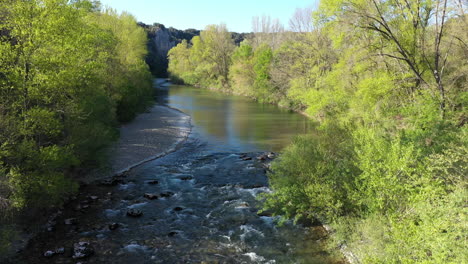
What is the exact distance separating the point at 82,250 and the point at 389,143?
12315mm

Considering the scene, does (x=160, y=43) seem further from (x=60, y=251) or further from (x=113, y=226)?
(x=60, y=251)

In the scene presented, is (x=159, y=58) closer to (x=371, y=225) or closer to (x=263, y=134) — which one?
(x=263, y=134)

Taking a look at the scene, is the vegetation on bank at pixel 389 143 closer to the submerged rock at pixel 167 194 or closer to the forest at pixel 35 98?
the submerged rock at pixel 167 194

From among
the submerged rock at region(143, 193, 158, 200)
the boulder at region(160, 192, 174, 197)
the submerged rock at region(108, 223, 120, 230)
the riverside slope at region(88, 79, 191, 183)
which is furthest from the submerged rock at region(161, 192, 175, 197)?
the riverside slope at region(88, 79, 191, 183)

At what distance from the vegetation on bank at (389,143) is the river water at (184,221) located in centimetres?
132

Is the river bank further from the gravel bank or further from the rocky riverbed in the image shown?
the rocky riverbed

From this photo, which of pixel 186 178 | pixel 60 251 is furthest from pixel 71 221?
pixel 186 178

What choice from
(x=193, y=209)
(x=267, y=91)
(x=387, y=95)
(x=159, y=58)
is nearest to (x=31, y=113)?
(x=193, y=209)

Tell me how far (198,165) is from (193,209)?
6.99m

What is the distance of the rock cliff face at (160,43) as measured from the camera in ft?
433

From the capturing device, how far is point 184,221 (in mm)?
14531

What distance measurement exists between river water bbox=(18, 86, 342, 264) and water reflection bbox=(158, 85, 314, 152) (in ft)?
11.4

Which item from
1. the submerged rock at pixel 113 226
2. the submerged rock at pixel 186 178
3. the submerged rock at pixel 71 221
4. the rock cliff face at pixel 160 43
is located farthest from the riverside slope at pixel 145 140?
the rock cliff face at pixel 160 43

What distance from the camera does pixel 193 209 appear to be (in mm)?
15797
